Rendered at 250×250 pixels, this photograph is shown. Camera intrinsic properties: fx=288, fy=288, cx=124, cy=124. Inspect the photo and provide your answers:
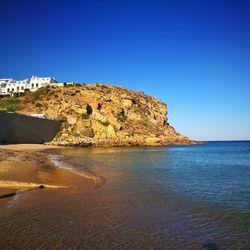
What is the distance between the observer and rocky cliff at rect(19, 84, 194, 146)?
67.5 metres

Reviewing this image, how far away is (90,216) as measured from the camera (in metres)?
8.88

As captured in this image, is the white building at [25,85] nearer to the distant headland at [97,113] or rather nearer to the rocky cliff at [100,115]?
the distant headland at [97,113]

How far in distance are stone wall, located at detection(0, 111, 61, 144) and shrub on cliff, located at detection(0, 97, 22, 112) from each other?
1530 centimetres

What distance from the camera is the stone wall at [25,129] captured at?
154ft

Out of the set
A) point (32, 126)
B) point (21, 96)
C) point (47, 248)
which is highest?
point (21, 96)

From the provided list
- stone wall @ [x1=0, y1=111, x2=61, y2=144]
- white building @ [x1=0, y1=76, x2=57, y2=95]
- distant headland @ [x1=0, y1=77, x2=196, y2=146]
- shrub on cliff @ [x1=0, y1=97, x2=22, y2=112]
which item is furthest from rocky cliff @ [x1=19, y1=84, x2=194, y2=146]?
white building @ [x1=0, y1=76, x2=57, y2=95]

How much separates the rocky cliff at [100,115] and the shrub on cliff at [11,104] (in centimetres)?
142

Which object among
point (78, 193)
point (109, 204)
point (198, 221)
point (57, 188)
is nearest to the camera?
point (198, 221)

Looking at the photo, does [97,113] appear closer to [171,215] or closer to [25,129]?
[25,129]

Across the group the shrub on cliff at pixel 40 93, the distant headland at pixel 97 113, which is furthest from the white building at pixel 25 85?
the shrub on cliff at pixel 40 93

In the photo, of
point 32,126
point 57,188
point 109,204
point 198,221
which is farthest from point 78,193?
point 32,126

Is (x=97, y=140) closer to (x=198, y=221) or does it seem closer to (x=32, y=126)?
(x=32, y=126)

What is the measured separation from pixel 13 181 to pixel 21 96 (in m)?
74.6

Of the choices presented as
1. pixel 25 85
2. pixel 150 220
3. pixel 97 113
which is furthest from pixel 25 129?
pixel 25 85
